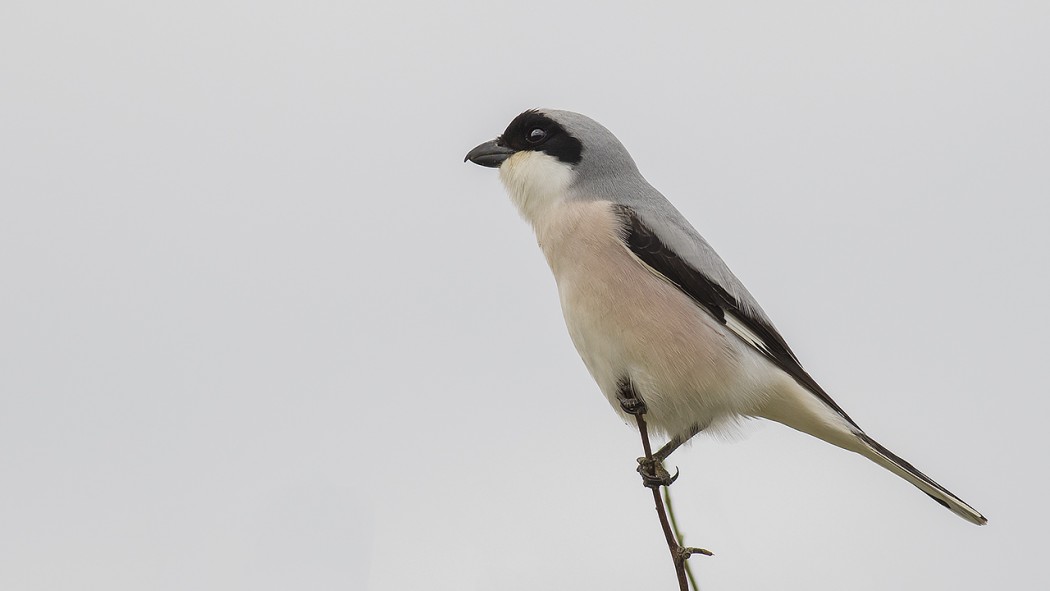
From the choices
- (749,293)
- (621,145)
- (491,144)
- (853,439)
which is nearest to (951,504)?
(853,439)

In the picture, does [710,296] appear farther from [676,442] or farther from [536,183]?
[536,183]

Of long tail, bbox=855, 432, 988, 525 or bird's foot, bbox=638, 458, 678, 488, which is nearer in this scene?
bird's foot, bbox=638, 458, 678, 488

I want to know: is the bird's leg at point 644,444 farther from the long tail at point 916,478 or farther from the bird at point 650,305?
the long tail at point 916,478

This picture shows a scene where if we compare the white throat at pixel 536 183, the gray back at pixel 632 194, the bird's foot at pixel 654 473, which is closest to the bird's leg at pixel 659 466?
the bird's foot at pixel 654 473

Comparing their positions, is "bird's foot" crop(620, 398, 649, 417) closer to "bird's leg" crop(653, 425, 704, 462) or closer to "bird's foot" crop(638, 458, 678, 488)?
"bird's foot" crop(638, 458, 678, 488)

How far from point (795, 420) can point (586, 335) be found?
3.44 ft

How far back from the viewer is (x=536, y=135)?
5.23 m

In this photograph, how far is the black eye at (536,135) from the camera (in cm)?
521

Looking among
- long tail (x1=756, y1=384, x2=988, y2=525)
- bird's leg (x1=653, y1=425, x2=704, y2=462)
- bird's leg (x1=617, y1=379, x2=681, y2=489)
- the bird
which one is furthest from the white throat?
long tail (x1=756, y1=384, x2=988, y2=525)

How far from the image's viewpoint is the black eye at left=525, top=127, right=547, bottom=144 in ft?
17.1

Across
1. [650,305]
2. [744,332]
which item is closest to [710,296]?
[744,332]

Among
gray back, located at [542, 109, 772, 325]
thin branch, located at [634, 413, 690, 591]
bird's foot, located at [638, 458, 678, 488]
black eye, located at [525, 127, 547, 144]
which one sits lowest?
thin branch, located at [634, 413, 690, 591]

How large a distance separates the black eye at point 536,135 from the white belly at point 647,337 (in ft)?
1.79

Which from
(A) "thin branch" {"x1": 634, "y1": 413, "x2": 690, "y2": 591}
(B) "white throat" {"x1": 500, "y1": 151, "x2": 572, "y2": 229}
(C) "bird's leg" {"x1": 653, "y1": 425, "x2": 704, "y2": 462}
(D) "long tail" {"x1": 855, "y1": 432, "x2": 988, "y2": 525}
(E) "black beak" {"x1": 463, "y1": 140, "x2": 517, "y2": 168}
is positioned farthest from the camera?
(E) "black beak" {"x1": 463, "y1": 140, "x2": 517, "y2": 168}
